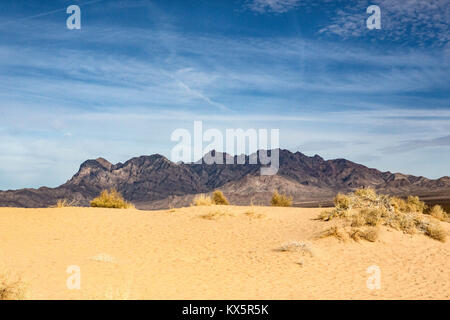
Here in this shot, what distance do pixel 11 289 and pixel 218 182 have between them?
435 feet

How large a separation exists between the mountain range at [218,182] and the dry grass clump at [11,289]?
83850 mm

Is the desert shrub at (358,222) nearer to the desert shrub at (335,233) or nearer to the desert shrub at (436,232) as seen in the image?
the desert shrub at (335,233)

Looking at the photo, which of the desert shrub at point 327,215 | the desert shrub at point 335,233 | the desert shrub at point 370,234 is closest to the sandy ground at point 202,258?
the desert shrub at point 370,234

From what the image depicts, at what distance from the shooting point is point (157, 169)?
144250 millimetres

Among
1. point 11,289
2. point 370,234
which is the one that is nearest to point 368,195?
point 370,234

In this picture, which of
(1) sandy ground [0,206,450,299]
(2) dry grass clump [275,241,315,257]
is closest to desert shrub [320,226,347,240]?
(1) sandy ground [0,206,450,299]

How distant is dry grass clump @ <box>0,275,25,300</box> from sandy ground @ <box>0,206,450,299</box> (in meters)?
0.38

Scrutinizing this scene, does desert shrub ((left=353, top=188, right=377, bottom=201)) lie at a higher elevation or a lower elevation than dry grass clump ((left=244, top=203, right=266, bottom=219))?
higher

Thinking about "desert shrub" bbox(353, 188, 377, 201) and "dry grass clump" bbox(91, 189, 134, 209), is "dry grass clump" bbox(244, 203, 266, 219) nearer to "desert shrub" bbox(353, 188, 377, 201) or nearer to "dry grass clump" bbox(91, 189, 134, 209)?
"desert shrub" bbox(353, 188, 377, 201)

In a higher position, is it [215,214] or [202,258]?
[215,214]

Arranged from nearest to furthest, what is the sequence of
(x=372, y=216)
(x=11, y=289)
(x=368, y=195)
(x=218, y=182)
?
(x=11, y=289) < (x=372, y=216) < (x=368, y=195) < (x=218, y=182)

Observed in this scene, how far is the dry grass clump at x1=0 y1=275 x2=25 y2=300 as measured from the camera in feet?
29.8

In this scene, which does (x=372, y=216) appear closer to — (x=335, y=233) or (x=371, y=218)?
(x=371, y=218)

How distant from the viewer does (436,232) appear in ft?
66.0
